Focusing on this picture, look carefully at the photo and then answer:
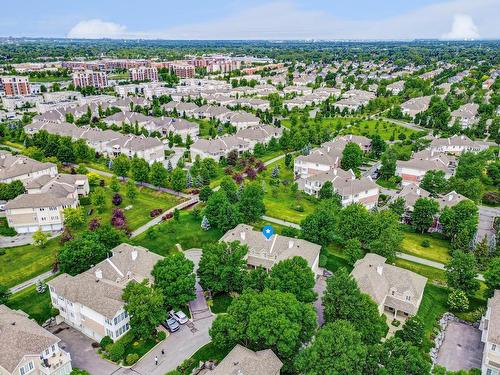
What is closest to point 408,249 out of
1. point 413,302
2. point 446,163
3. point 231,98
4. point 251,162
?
point 413,302

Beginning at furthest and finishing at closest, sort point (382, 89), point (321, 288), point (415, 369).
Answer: point (382, 89)
point (321, 288)
point (415, 369)

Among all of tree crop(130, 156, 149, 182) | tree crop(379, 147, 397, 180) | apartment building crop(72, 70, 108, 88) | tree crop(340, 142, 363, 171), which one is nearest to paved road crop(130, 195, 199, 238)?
tree crop(130, 156, 149, 182)

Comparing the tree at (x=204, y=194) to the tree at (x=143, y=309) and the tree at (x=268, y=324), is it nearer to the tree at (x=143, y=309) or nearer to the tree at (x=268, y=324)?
the tree at (x=143, y=309)

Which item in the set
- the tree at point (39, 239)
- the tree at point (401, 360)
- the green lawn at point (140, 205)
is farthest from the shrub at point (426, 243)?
the tree at point (39, 239)

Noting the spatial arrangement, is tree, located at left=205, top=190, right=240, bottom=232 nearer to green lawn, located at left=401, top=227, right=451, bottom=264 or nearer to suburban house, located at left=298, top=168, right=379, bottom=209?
suburban house, located at left=298, top=168, right=379, bottom=209

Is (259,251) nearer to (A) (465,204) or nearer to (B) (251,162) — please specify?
(A) (465,204)

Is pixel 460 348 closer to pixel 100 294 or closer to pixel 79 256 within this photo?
pixel 100 294
